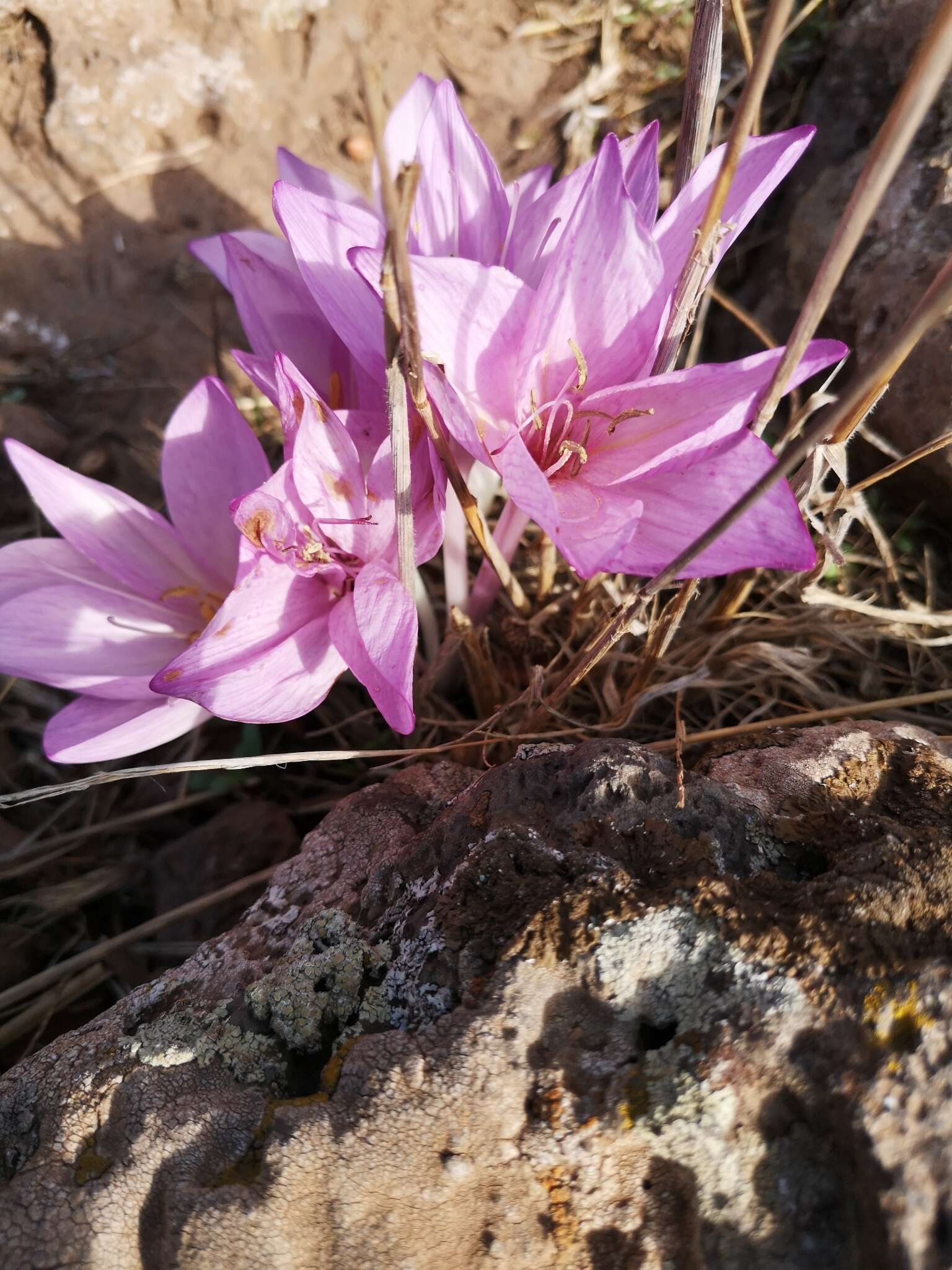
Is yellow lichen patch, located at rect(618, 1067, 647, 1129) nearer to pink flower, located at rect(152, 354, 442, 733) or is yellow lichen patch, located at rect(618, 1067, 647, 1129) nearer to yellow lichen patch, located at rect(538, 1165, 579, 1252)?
yellow lichen patch, located at rect(538, 1165, 579, 1252)

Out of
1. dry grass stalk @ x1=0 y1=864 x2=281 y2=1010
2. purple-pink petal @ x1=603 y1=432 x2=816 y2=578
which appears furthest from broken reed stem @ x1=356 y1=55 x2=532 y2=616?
dry grass stalk @ x1=0 y1=864 x2=281 y2=1010

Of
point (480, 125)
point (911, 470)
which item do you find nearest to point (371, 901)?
point (911, 470)

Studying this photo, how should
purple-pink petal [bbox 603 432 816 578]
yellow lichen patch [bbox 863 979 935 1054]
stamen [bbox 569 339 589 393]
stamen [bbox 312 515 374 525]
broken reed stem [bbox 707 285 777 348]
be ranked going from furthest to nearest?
broken reed stem [bbox 707 285 777 348]
stamen [bbox 312 515 374 525]
stamen [bbox 569 339 589 393]
purple-pink petal [bbox 603 432 816 578]
yellow lichen patch [bbox 863 979 935 1054]

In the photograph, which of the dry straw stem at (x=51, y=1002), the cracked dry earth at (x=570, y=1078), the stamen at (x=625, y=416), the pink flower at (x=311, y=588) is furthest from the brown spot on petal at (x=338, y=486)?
the dry straw stem at (x=51, y=1002)

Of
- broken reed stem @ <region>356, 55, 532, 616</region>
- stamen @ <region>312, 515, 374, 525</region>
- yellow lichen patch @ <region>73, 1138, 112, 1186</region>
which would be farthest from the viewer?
stamen @ <region>312, 515, 374, 525</region>

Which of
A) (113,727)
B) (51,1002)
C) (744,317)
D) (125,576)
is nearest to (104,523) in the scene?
(125,576)

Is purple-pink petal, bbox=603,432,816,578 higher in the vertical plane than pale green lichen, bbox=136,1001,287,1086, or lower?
higher
